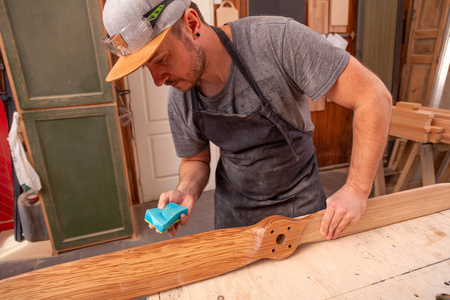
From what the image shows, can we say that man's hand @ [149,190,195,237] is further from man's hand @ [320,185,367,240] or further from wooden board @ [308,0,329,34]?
wooden board @ [308,0,329,34]

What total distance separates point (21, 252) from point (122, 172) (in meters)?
1.14

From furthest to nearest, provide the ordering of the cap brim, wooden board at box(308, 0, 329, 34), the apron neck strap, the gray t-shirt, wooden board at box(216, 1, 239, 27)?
wooden board at box(308, 0, 329, 34) → wooden board at box(216, 1, 239, 27) → the apron neck strap → the gray t-shirt → the cap brim

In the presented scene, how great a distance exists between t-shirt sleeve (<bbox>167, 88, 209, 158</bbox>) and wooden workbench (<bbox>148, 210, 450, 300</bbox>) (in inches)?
25.5

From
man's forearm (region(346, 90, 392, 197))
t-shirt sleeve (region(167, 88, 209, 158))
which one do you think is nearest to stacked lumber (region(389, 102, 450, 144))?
man's forearm (region(346, 90, 392, 197))

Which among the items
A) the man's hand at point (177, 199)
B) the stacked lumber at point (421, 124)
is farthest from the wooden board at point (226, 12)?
the man's hand at point (177, 199)

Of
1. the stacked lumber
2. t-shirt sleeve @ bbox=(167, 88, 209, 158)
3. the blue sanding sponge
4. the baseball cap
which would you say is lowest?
the stacked lumber

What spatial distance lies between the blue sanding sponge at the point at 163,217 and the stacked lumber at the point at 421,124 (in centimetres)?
192

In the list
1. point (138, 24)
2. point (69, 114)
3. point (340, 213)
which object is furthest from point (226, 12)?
point (340, 213)

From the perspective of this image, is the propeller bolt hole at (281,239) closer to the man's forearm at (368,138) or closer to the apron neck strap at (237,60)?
the man's forearm at (368,138)

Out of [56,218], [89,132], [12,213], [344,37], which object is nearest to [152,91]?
[89,132]

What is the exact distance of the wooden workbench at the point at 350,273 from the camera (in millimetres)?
793

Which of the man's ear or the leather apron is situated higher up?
the man's ear

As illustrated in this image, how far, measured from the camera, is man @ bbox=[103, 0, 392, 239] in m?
0.94

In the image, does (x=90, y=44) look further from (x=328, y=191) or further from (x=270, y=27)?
(x=328, y=191)
